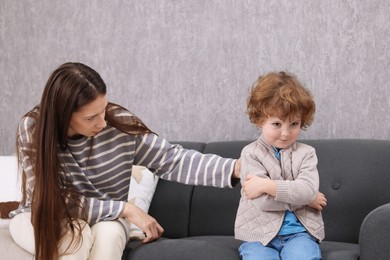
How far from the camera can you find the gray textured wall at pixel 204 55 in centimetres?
277

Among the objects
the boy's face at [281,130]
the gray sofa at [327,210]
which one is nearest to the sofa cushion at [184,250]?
the gray sofa at [327,210]

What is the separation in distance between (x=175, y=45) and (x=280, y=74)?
3.46 ft

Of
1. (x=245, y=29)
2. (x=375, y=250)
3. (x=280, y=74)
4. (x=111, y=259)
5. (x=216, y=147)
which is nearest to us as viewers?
(x=375, y=250)

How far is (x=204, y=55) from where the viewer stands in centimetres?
312

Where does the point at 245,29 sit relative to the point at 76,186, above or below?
above

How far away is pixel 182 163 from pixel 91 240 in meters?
0.44

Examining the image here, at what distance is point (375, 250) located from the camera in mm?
1870

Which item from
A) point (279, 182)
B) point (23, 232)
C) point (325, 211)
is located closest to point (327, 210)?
point (325, 211)

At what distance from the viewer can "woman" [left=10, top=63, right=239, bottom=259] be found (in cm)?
211

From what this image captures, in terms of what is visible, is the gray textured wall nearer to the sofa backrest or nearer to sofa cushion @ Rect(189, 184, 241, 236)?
the sofa backrest

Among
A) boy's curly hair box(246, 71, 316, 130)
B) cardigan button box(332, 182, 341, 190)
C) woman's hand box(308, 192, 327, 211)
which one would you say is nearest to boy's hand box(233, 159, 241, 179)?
boy's curly hair box(246, 71, 316, 130)

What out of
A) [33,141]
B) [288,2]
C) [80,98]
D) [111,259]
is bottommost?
[111,259]

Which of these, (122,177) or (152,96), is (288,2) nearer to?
(152,96)

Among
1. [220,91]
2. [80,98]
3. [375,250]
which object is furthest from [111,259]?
[220,91]
